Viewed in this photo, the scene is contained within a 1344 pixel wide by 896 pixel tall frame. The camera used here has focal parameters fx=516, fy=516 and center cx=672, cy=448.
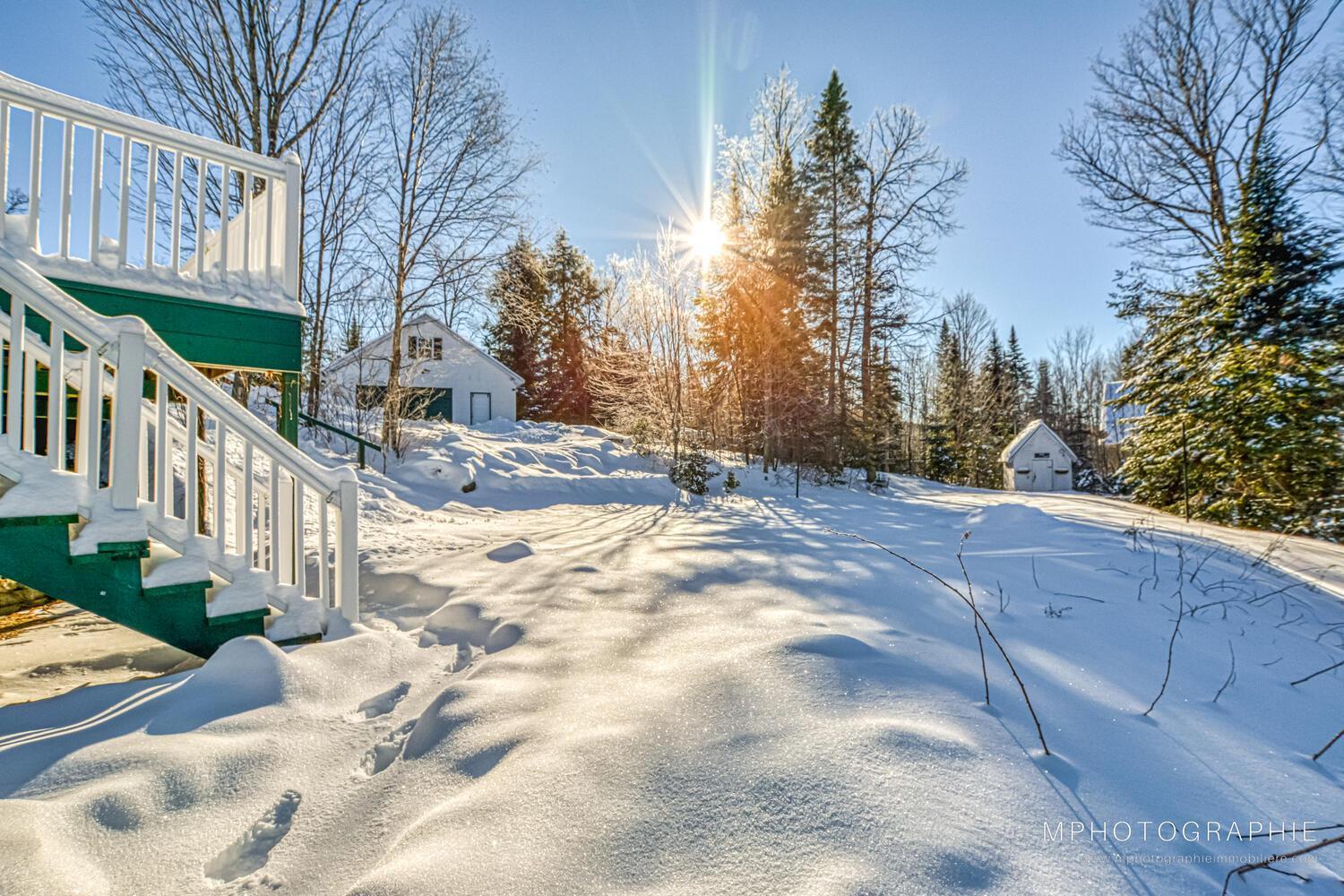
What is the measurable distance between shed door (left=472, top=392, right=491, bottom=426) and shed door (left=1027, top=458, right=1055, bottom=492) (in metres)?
19.2

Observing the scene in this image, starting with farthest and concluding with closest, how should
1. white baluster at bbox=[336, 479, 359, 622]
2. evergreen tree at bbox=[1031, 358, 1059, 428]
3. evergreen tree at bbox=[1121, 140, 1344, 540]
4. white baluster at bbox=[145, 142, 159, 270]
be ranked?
evergreen tree at bbox=[1031, 358, 1059, 428] → evergreen tree at bbox=[1121, 140, 1344, 540] → white baluster at bbox=[145, 142, 159, 270] → white baluster at bbox=[336, 479, 359, 622]

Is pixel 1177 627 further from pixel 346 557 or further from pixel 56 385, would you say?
pixel 56 385

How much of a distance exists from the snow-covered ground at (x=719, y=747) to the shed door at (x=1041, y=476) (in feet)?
51.2

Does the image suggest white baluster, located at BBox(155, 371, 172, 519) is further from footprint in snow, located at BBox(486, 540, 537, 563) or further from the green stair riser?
footprint in snow, located at BBox(486, 540, 537, 563)

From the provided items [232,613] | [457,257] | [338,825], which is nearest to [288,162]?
[232,613]

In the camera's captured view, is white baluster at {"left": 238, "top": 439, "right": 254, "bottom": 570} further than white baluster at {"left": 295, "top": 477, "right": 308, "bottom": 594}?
No

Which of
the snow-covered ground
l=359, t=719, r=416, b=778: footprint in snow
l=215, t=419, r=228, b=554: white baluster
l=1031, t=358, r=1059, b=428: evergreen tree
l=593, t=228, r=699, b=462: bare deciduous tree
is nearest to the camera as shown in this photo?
the snow-covered ground

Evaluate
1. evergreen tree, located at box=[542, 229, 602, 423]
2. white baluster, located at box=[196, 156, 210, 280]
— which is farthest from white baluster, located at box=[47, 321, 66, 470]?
evergreen tree, located at box=[542, 229, 602, 423]

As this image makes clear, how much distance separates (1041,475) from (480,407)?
65.0ft

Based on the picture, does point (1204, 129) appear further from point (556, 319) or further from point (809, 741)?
point (556, 319)

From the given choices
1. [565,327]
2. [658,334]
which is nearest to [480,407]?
[565,327]

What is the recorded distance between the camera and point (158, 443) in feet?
7.09

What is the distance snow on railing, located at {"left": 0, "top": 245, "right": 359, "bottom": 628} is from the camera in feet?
6.69

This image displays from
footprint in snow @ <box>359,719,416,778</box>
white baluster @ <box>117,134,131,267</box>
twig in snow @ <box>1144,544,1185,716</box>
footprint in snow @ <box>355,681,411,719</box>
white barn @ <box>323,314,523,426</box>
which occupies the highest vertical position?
white barn @ <box>323,314,523,426</box>
